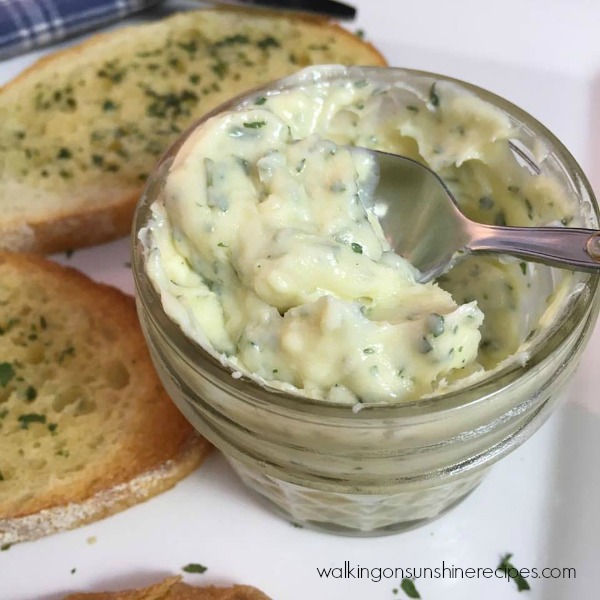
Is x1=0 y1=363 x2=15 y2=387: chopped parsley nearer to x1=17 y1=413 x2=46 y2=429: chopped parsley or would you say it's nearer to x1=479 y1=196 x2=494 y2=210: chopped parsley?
x1=17 y1=413 x2=46 y2=429: chopped parsley

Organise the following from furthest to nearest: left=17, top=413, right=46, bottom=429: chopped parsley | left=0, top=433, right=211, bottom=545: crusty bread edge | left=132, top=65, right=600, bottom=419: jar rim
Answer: left=17, top=413, right=46, bottom=429: chopped parsley
left=0, top=433, right=211, bottom=545: crusty bread edge
left=132, top=65, right=600, bottom=419: jar rim

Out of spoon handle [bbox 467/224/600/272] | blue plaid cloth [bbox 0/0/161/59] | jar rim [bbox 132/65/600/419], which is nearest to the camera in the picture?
jar rim [bbox 132/65/600/419]

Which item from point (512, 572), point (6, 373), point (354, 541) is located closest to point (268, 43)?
point (6, 373)

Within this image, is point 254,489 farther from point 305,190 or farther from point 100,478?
point 305,190

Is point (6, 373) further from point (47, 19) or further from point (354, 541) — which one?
point (47, 19)

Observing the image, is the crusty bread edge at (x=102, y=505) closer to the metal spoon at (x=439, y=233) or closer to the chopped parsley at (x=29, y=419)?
the chopped parsley at (x=29, y=419)

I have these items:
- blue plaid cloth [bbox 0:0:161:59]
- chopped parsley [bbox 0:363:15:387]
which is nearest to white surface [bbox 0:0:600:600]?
chopped parsley [bbox 0:363:15:387]
